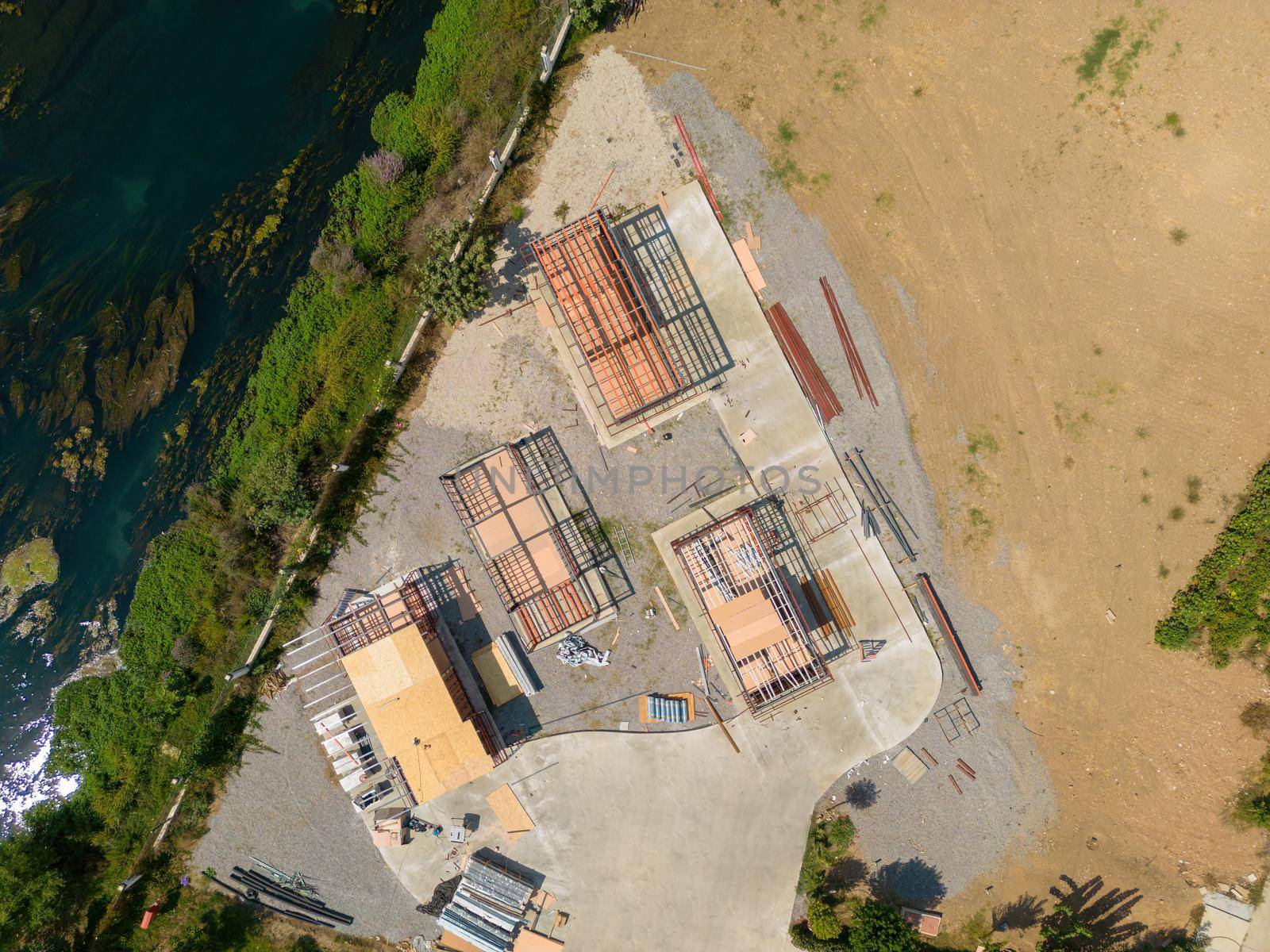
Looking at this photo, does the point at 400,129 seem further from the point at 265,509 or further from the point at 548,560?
the point at 548,560

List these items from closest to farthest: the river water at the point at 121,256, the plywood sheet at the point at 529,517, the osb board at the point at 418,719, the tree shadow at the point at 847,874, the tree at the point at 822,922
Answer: the osb board at the point at 418,719 → the tree at the point at 822,922 → the plywood sheet at the point at 529,517 → the tree shadow at the point at 847,874 → the river water at the point at 121,256

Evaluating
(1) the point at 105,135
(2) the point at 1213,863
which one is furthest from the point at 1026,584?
(1) the point at 105,135

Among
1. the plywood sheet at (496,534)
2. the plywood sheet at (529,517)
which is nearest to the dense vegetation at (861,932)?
the plywood sheet at (529,517)

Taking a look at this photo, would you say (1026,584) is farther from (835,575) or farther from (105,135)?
(105,135)

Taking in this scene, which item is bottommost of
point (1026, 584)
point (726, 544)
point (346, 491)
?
point (1026, 584)

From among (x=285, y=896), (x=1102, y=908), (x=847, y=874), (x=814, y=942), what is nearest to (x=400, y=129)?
(x=285, y=896)

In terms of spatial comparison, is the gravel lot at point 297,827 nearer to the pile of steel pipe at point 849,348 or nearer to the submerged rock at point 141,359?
the submerged rock at point 141,359
